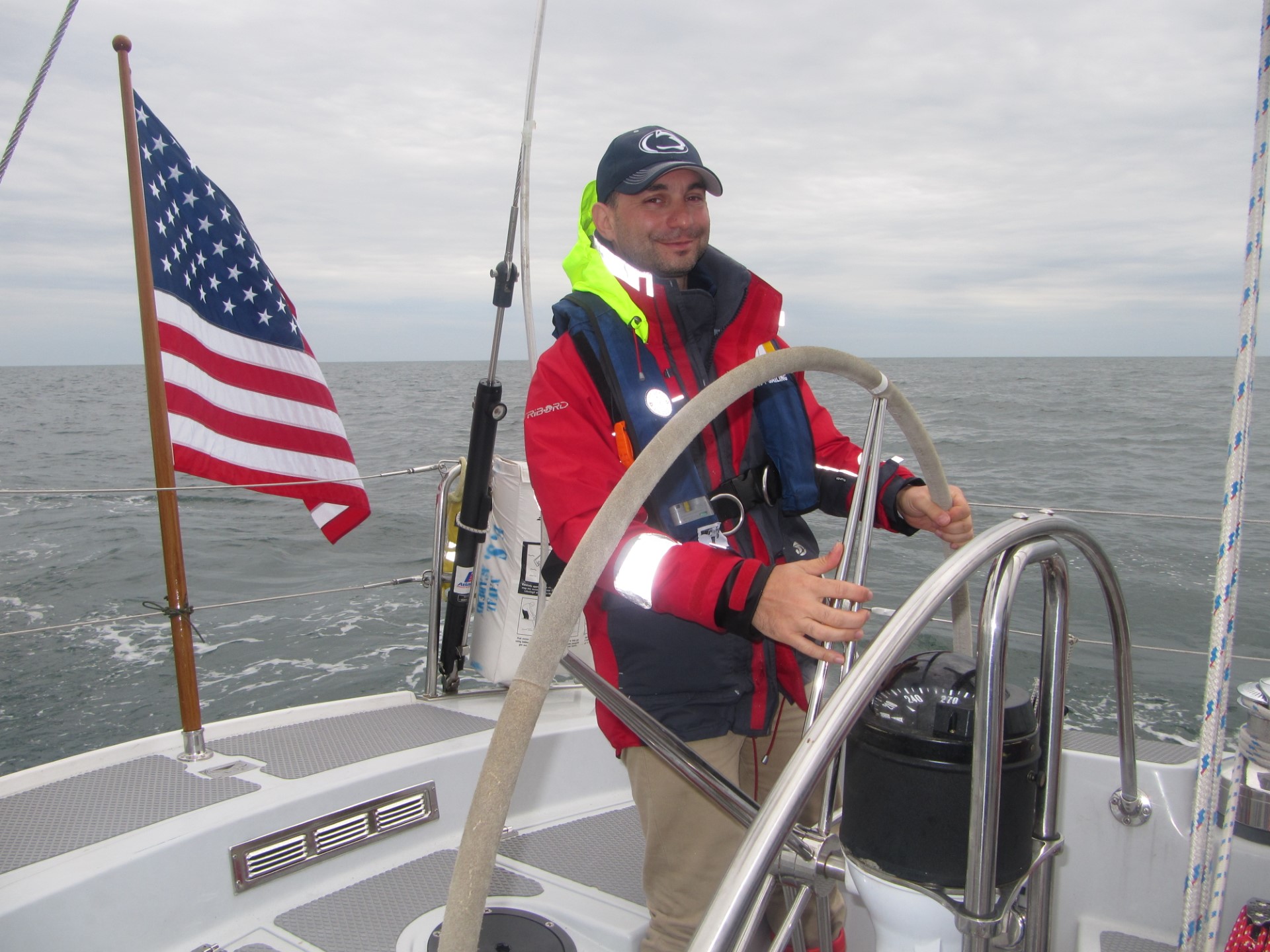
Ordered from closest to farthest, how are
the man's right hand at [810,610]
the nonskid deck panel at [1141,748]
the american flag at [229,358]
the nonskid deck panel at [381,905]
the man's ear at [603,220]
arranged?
the man's right hand at [810,610], the man's ear at [603,220], the nonskid deck panel at [381,905], the nonskid deck panel at [1141,748], the american flag at [229,358]

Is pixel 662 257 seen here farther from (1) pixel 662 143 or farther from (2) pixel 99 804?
(2) pixel 99 804

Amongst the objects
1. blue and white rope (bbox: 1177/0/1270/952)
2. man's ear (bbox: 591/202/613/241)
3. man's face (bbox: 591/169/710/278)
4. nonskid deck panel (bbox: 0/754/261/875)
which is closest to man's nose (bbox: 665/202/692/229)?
man's face (bbox: 591/169/710/278)

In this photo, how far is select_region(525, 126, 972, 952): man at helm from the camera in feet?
4.46

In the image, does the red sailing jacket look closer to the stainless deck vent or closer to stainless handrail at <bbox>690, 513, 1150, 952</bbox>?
stainless handrail at <bbox>690, 513, 1150, 952</bbox>

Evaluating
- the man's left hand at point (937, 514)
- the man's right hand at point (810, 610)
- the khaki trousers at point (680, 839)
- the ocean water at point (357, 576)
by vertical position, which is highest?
the man's left hand at point (937, 514)

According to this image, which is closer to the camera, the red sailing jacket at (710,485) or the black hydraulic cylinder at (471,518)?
the red sailing jacket at (710,485)

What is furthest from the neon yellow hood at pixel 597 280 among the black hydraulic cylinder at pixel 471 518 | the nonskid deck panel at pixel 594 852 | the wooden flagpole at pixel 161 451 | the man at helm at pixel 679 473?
the nonskid deck panel at pixel 594 852

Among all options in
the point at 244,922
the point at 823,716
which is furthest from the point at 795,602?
the point at 244,922

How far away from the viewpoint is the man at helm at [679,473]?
136cm

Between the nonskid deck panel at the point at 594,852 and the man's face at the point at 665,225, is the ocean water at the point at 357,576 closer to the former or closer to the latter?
the nonskid deck panel at the point at 594,852

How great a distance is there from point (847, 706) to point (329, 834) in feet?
4.92

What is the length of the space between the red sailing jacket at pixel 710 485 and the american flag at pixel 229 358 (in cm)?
152

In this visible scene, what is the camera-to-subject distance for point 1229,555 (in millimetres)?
1041

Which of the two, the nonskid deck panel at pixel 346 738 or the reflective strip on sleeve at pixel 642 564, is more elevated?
the reflective strip on sleeve at pixel 642 564
